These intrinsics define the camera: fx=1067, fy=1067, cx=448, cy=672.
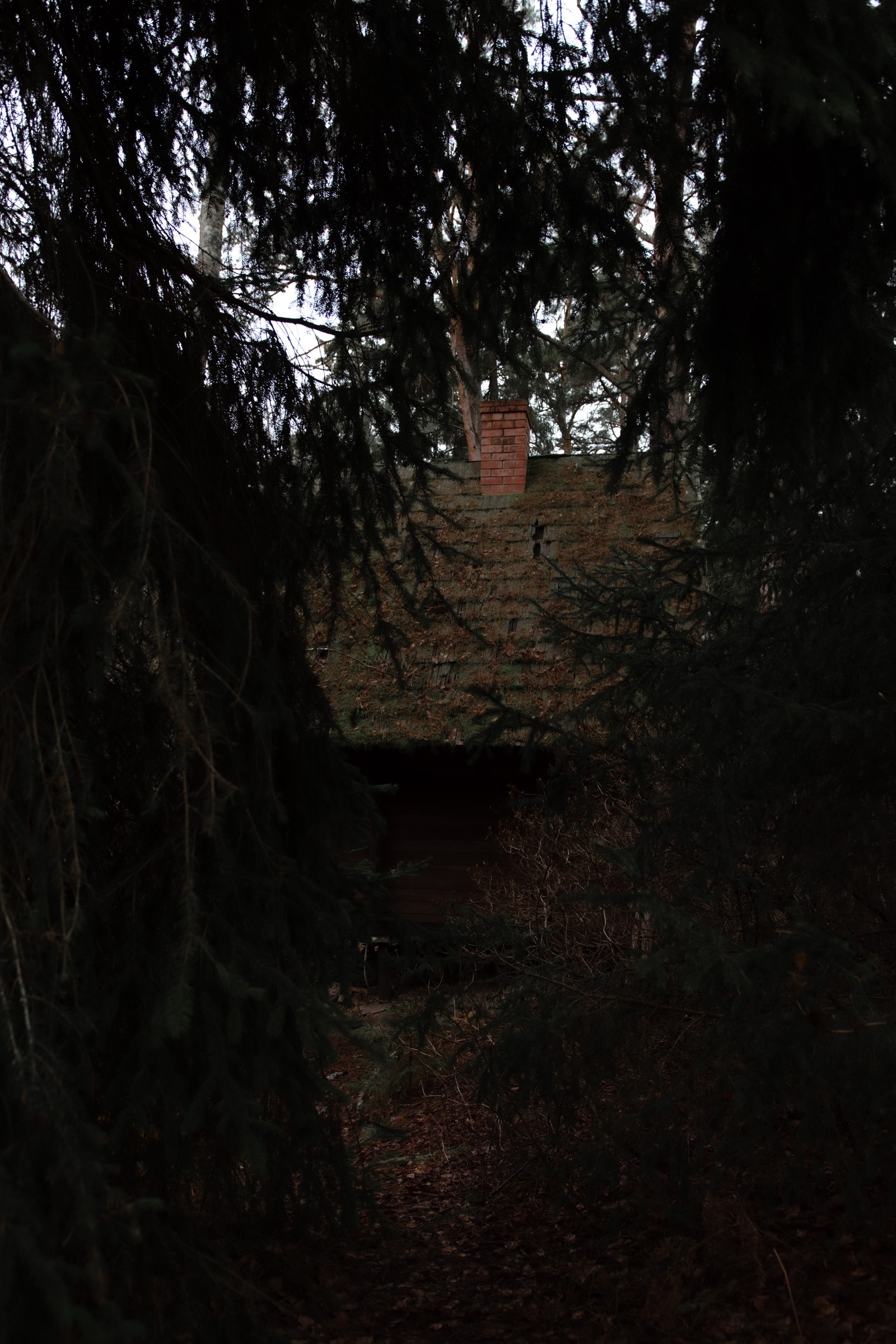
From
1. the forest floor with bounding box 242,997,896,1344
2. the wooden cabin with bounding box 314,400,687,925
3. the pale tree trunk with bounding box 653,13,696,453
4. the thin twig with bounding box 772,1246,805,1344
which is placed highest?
the pale tree trunk with bounding box 653,13,696,453

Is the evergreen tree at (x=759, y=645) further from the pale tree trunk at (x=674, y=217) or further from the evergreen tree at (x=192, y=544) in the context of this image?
the evergreen tree at (x=192, y=544)

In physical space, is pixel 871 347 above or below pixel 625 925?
above

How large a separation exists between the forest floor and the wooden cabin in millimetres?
3191

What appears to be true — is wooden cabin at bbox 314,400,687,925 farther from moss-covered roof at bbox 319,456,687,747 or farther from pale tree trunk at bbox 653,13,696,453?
pale tree trunk at bbox 653,13,696,453

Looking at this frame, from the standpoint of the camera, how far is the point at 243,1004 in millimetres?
2467

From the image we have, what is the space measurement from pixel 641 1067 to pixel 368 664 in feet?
17.0

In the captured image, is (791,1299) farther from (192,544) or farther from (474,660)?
(474,660)

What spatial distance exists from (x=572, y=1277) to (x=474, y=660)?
586 cm

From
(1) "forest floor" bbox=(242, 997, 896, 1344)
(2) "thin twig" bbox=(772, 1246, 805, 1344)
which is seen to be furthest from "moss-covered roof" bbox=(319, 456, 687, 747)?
(2) "thin twig" bbox=(772, 1246, 805, 1344)

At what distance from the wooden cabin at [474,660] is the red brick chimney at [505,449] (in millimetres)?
13

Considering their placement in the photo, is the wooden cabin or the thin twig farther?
the wooden cabin

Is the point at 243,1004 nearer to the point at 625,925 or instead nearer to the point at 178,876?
the point at 178,876

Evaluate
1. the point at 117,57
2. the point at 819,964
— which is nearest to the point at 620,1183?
the point at 819,964

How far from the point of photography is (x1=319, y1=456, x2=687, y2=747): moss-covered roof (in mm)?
8875
